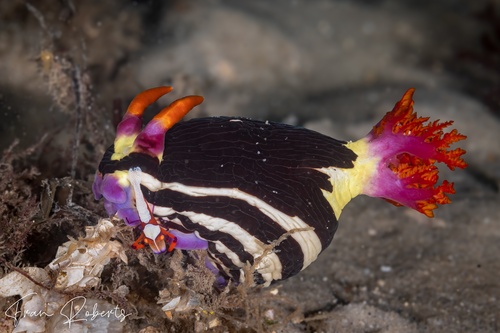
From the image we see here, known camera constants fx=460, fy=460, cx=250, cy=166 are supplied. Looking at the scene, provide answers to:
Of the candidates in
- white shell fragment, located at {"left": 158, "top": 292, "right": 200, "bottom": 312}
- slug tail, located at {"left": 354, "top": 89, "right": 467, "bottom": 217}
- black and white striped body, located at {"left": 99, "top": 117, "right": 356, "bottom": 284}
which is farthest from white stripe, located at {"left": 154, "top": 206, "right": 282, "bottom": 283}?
slug tail, located at {"left": 354, "top": 89, "right": 467, "bottom": 217}

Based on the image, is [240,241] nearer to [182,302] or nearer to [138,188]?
[182,302]

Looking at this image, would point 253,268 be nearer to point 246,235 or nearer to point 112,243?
point 246,235

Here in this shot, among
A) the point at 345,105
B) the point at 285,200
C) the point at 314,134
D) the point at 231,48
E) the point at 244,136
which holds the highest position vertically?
the point at 231,48

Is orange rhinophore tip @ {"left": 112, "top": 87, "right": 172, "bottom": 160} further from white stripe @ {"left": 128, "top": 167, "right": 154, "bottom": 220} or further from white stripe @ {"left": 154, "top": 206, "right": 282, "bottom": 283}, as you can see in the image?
white stripe @ {"left": 154, "top": 206, "right": 282, "bottom": 283}

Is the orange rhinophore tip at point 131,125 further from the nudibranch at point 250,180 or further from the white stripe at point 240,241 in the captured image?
the white stripe at point 240,241

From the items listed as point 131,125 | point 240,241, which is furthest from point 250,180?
point 131,125

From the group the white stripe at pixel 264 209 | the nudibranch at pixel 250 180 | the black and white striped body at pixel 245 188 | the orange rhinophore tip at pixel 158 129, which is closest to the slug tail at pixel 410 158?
the nudibranch at pixel 250 180

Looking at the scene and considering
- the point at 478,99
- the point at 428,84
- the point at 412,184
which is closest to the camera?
the point at 412,184

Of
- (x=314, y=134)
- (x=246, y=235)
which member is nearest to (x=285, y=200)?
(x=246, y=235)

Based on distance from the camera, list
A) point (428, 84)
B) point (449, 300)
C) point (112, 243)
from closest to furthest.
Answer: point (112, 243)
point (449, 300)
point (428, 84)
